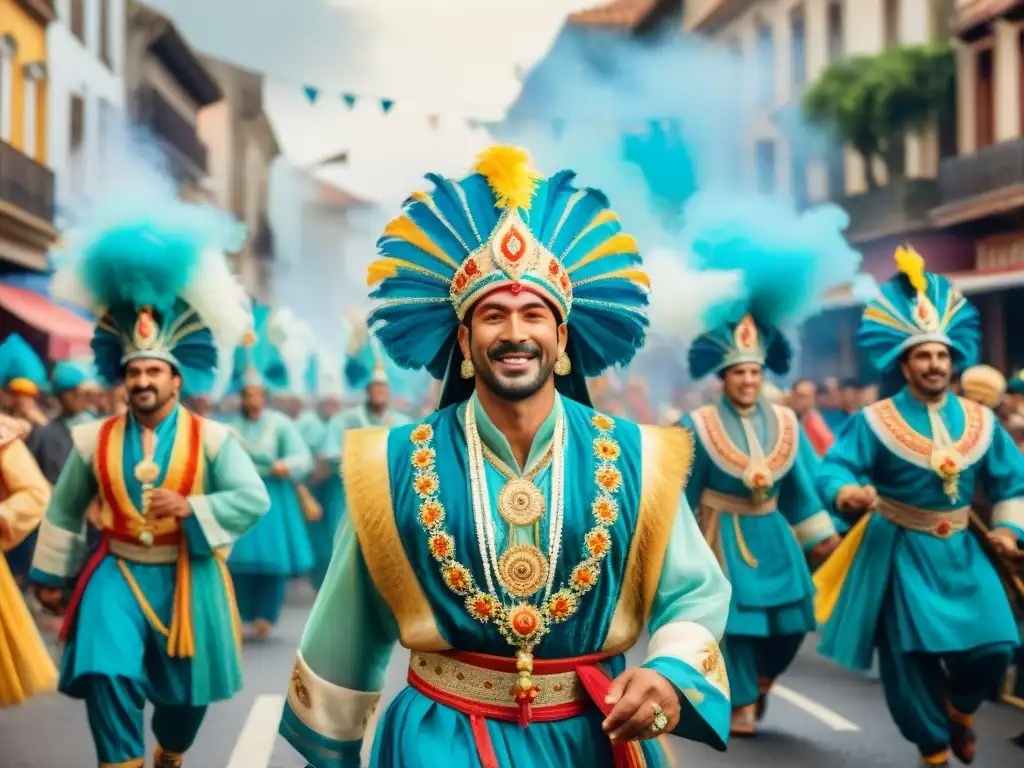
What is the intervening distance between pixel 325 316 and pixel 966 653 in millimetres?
49594

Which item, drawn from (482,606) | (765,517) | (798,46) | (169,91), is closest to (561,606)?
(482,606)

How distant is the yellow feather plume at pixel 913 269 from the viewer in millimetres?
8359

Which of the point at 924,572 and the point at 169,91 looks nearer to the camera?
the point at 924,572

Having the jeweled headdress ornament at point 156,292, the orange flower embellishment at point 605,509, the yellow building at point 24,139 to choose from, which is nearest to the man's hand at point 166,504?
the jeweled headdress ornament at point 156,292

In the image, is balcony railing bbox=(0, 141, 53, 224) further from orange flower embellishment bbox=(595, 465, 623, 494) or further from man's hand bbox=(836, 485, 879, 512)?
orange flower embellishment bbox=(595, 465, 623, 494)

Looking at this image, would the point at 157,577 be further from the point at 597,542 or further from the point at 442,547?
the point at 597,542

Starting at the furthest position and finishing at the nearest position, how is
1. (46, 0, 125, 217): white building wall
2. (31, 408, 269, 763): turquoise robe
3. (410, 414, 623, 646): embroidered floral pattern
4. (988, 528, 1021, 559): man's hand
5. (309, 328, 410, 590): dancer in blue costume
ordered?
(46, 0, 125, 217): white building wall → (309, 328, 410, 590): dancer in blue costume → (988, 528, 1021, 559): man's hand → (31, 408, 269, 763): turquoise robe → (410, 414, 623, 646): embroidered floral pattern

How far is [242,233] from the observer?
28.4 ft

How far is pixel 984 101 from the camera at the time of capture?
26.9m

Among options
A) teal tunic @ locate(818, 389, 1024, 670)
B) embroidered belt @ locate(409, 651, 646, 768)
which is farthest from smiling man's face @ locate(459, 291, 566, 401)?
teal tunic @ locate(818, 389, 1024, 670)

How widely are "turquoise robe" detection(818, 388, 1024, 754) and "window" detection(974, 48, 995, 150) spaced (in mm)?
19741

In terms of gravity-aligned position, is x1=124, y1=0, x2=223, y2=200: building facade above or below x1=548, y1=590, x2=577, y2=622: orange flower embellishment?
above

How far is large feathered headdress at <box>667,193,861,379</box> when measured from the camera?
30.7ft

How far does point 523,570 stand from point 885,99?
26.3m
